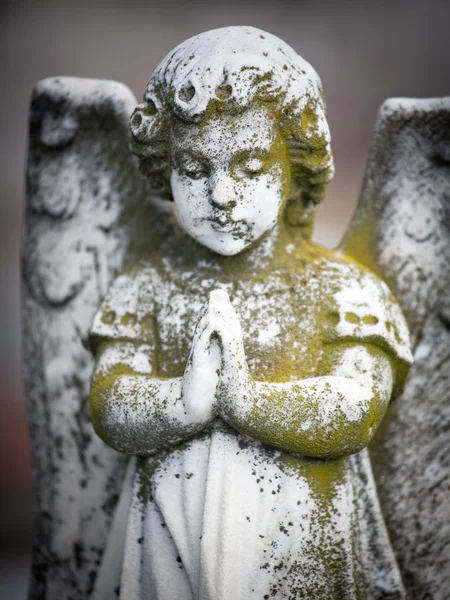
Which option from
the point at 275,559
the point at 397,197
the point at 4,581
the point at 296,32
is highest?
the point at 296,32

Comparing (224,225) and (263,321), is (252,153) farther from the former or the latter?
(263,321)

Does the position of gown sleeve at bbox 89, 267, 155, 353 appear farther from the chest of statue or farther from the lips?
the lips

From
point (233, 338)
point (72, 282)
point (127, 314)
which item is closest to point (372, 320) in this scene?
point (233, 338)

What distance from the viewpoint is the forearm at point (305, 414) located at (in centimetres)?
165

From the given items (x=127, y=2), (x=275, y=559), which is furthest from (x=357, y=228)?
(x=127, y=2)

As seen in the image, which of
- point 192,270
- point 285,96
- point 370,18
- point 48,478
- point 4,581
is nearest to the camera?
point 285,96

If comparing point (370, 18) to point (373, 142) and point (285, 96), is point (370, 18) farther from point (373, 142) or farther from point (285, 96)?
point (285, 96)

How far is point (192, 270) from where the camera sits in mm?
1900

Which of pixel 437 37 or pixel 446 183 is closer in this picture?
pixel 446 183

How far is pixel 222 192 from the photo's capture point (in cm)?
166

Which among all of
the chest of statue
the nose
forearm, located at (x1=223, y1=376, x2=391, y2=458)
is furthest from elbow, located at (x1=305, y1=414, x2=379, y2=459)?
the nose

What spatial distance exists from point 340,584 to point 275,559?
15 centimetres

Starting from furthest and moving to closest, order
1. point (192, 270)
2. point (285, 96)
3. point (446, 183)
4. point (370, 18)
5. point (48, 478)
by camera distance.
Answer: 1. point (370, 18)
2. point (48, 478)
3. point (446, 183)
4. point (192, 270)
5. point (285, 96)

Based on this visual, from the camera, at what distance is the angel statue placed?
1671 millimetres
